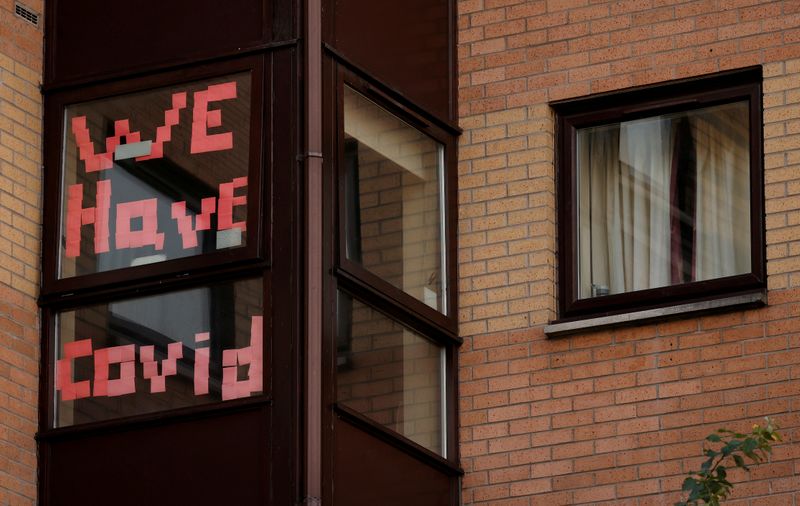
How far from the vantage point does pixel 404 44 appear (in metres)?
12.3

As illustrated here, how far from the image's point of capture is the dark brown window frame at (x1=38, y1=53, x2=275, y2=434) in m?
11.0

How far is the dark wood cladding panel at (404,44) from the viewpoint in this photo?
464 inches

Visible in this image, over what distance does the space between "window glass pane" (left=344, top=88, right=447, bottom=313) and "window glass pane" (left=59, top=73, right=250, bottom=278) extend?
66 centimetres

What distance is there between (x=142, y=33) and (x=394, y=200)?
1754mm

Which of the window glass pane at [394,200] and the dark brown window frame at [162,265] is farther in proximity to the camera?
the window glass pane at [394,200]

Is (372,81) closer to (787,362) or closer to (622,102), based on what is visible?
(622,102)

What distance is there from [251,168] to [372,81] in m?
1.04

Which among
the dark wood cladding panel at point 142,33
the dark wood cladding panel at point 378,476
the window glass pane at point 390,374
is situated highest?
the dark wood cladding panel at point 142,33

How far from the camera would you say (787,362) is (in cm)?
1127

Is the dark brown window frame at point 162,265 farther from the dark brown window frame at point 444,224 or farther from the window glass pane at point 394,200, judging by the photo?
the window glass pane at point 394,200

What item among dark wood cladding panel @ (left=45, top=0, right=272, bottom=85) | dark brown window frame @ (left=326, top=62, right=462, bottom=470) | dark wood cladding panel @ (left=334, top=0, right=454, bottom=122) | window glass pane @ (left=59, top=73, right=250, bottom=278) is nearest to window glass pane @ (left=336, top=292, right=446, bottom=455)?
dark brown window frame @ (left=326, top=62, right=462, bottom=470)

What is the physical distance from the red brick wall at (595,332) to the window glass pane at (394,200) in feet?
0.75

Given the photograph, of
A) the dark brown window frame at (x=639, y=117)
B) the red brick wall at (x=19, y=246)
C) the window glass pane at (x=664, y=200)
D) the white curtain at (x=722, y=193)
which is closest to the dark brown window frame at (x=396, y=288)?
the dark brown window frame at (x=639, y=117)

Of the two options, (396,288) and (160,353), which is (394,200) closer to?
(396,288)
